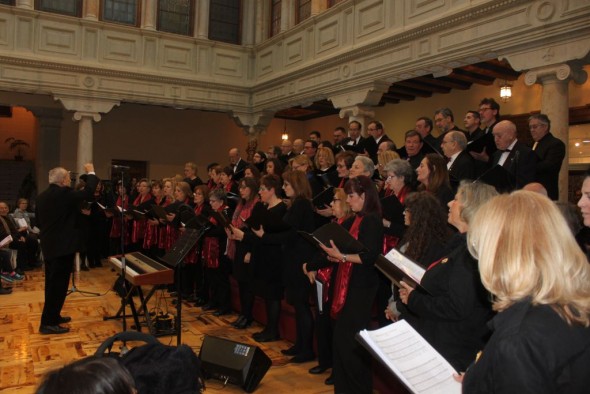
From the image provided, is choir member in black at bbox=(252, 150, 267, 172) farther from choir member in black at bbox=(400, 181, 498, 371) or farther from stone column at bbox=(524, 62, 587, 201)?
choir member in black at bbox=(400, 181, 498, 371)

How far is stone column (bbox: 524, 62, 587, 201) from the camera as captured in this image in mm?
5902

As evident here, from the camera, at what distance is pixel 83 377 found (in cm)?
115

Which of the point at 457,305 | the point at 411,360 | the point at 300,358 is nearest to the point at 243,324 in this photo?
the point at 300,358

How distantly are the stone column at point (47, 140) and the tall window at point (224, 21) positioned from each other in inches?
192

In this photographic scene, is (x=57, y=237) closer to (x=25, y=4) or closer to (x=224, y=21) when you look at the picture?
(x=25, y=4)

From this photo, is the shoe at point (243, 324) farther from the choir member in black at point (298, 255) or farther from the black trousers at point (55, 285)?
the black trousers at point (55, 285)

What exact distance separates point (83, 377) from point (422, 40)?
7455mm

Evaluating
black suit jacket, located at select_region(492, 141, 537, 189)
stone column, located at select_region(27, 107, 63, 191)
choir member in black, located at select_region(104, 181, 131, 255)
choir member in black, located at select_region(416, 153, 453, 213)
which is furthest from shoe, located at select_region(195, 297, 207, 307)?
stone column, located at select_region(27, 107, 63, 191)

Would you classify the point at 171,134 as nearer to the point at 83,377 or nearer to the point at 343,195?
the point at 343,195

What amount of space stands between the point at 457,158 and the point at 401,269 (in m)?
2.26

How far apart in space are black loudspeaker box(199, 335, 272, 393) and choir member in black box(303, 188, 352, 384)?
0.49 m

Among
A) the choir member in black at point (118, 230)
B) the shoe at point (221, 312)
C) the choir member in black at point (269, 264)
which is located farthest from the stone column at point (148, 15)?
the choir member in black at point (269, 264)

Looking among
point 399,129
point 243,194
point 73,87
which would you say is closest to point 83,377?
point 243,194

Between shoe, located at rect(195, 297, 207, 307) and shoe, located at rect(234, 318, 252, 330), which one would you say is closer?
shoe, located at rect(234, 318, 252, 330)
